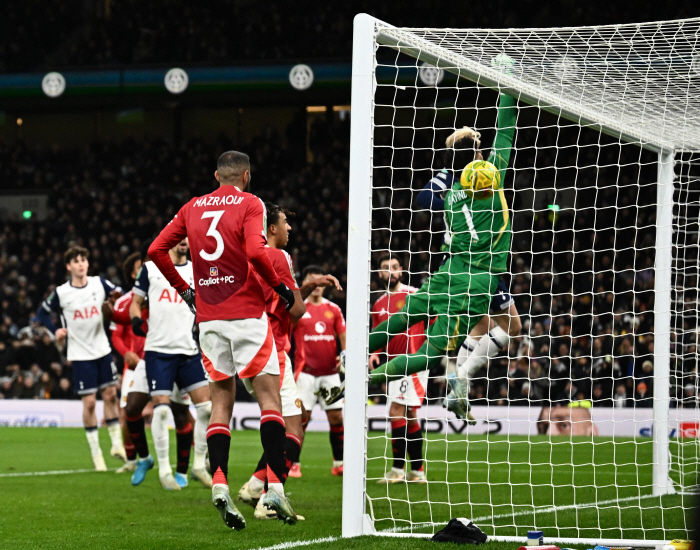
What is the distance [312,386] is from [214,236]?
19.0ft

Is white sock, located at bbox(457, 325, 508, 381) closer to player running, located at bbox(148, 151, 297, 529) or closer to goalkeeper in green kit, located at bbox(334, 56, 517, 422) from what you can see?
goalkeeper in green kit, located at bbox(334, 56, 517, 422)

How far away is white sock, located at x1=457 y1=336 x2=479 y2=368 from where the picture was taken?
25.2ft

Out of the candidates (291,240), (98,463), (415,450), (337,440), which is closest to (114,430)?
(98,463)

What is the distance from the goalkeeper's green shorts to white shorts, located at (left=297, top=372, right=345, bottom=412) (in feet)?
13.3

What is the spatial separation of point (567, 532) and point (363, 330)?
187 cm

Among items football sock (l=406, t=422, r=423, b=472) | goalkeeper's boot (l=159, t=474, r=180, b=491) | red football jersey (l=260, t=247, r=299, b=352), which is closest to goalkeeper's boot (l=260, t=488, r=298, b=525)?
red football jersey (l=260, t=247, r=299, b=352)

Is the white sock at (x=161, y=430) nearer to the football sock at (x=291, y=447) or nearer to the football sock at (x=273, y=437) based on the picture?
the football sock at (x=291, y=447)

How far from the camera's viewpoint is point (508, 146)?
258 inches

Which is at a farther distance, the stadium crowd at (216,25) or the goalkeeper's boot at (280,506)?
the stadium crowd at (216,25)

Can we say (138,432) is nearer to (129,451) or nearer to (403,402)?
(129,451)

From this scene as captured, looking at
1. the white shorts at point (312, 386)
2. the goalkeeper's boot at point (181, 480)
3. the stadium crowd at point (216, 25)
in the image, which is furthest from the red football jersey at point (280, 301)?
the stadium crowd at point (216, 25)

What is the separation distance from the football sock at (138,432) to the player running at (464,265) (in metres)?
3.29

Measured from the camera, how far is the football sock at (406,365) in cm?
655

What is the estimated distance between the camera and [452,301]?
7.03 metres
